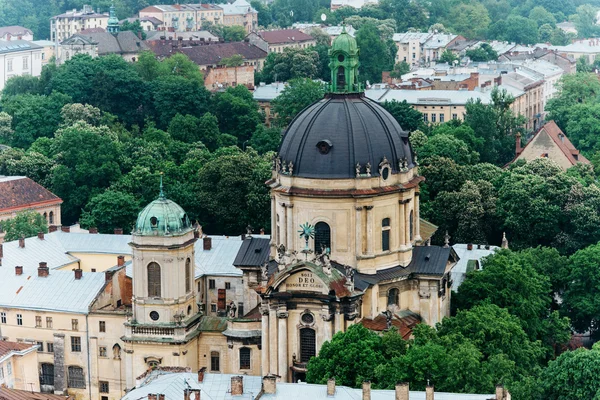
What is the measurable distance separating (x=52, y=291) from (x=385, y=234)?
26.3m

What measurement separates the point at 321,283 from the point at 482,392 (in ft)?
44.4

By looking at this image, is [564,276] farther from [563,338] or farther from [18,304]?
[18,304]

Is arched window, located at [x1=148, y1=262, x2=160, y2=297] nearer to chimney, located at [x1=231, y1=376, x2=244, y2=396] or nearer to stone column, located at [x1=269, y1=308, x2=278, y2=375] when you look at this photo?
stone column, located at [x1=269, y1=308, x2=278, y2=375]

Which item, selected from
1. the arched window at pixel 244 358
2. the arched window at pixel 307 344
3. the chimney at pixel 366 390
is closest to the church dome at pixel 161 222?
the arched window at pixel 244 358


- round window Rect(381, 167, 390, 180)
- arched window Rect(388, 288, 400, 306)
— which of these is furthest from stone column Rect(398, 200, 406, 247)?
arched window Rect(388, 288, 400, 306)

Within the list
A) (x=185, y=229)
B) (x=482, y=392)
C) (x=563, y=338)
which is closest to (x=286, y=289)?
(x=185, y=229)

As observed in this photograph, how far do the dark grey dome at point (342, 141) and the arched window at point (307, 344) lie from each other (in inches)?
395

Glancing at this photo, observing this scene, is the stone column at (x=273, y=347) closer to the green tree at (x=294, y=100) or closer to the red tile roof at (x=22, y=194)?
the red tile roof at (x=22, y=194)

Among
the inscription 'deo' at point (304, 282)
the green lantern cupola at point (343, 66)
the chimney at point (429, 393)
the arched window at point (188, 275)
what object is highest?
the green lantern cupola at point (343, 66)

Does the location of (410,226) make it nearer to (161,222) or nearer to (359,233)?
(359,233)

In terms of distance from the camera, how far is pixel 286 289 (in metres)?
98.4

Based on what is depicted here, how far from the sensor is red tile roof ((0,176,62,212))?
149 m

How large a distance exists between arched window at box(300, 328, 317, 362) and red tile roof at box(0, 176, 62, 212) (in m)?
56.4

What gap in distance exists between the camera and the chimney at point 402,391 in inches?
3233
